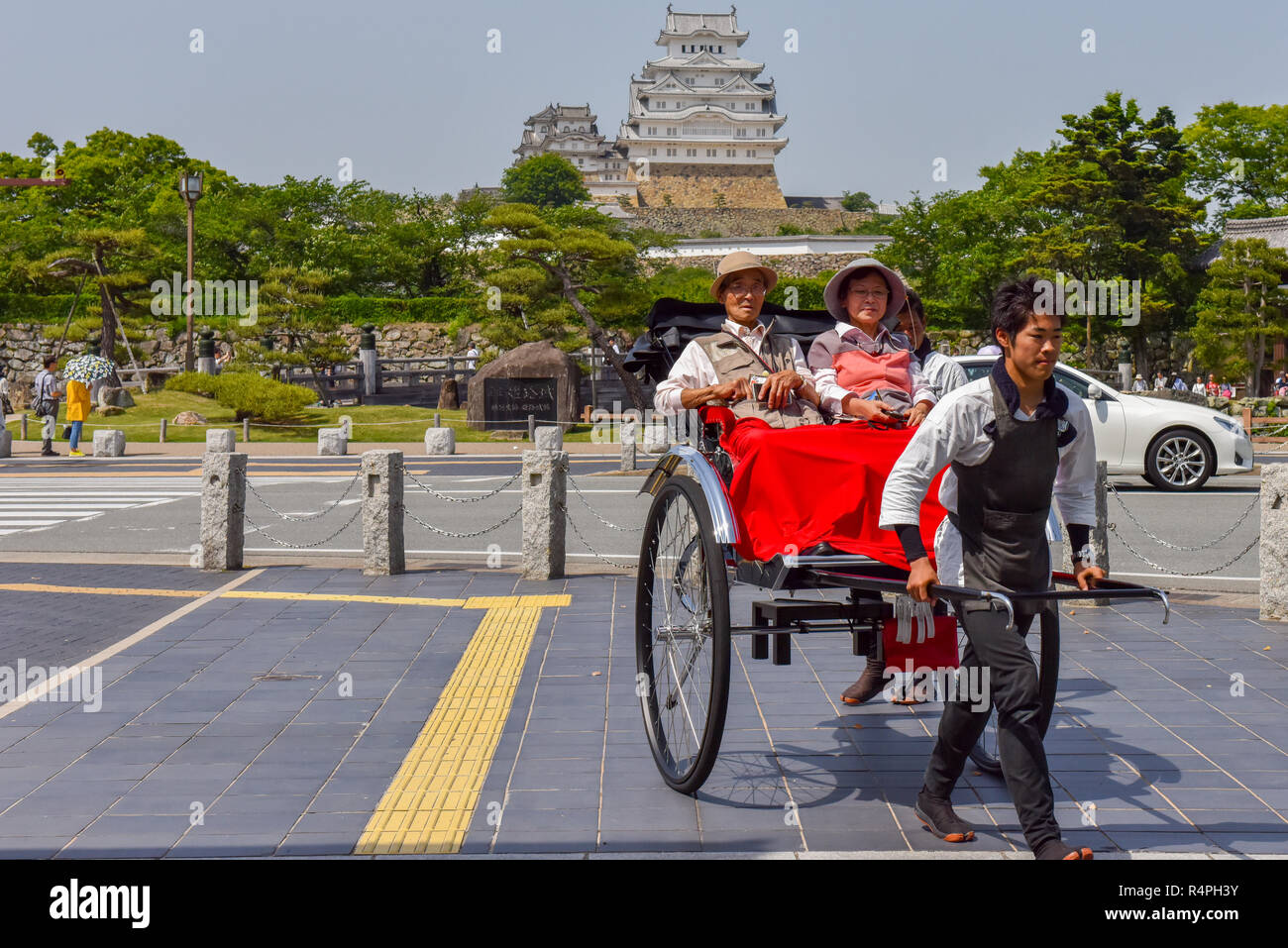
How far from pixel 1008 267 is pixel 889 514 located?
4096 cm

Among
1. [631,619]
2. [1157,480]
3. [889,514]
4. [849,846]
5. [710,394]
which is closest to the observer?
[889,514]

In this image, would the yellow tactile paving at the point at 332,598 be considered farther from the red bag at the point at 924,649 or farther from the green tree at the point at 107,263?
the green tree at the point at 107,263

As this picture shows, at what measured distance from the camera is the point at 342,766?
500 cm

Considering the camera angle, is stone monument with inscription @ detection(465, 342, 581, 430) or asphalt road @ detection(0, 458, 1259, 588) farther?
stone monument with inscription @ detection(465, 342, 581, 430)

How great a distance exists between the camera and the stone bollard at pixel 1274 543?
760 centimetres

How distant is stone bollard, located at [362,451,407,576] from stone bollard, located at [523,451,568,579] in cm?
107

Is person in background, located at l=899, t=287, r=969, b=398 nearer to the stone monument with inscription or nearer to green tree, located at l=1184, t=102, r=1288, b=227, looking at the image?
the stone monument with inscription

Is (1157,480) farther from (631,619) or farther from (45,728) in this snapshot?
(45,728)

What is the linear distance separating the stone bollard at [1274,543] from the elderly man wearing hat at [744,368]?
3.95 m

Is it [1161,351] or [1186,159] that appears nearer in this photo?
[1186,159]

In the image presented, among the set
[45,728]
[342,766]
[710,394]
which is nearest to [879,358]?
[710,394]

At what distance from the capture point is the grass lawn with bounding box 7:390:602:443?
29141 mm

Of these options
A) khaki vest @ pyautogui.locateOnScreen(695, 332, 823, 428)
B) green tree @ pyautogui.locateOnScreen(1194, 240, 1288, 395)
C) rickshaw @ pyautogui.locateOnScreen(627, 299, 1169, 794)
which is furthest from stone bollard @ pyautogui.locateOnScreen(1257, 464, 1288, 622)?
green tree @ pyautogui.locateOnScreen(1194, 240, 1288, 395)

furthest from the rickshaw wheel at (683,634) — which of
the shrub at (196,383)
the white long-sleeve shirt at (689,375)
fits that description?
the shrub at (196,383)
